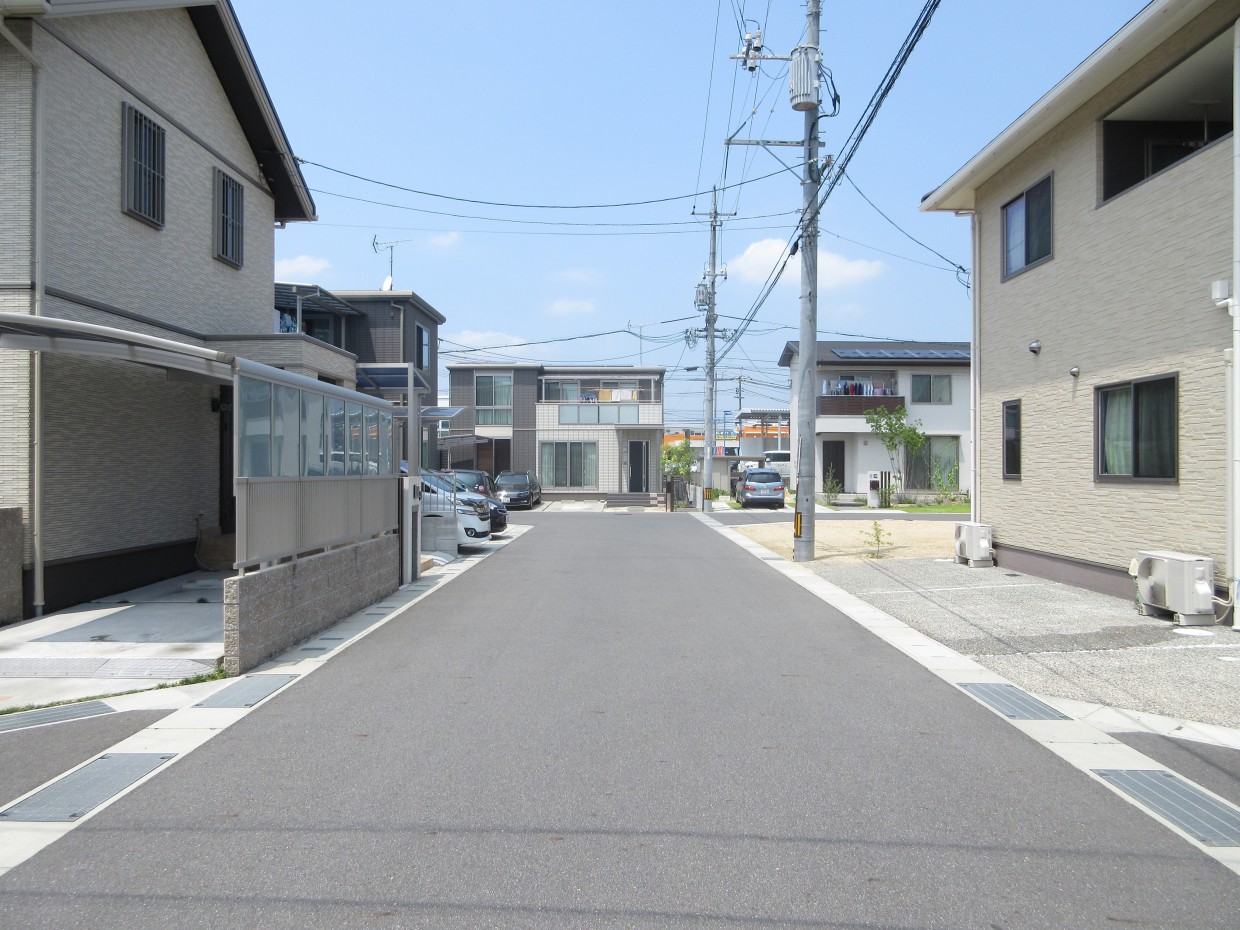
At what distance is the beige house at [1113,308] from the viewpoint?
10.4m

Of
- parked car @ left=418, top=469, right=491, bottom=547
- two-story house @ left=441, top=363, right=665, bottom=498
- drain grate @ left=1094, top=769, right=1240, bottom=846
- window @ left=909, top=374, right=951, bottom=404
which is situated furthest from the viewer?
two-story house @ left=441, top=363, right=665, bottom=498

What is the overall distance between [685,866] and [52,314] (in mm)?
9967

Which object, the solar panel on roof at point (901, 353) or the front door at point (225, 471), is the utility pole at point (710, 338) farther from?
the front door at point (225, 471)

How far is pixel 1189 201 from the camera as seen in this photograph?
35.0 feet

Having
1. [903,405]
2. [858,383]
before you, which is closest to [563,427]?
[858,383]

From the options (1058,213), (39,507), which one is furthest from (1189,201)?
(39,507)

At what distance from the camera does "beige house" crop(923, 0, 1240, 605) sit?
1038 cm

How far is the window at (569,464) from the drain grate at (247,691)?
34.9 meters

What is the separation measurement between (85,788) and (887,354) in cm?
3912

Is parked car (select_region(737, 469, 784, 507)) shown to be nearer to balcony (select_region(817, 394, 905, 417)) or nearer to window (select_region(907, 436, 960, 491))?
balcony (select_region(817, 394, 905, 417))

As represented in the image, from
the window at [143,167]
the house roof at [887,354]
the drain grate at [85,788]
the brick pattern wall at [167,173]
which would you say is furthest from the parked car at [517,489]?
the drain grate at [85,788]

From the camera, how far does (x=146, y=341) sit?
8.16 meters

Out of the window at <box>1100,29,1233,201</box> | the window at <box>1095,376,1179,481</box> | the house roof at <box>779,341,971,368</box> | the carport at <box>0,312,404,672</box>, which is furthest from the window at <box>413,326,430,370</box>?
the window at <box>1095,376,1179,481</box>

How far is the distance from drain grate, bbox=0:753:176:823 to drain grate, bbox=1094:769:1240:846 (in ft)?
18.7
